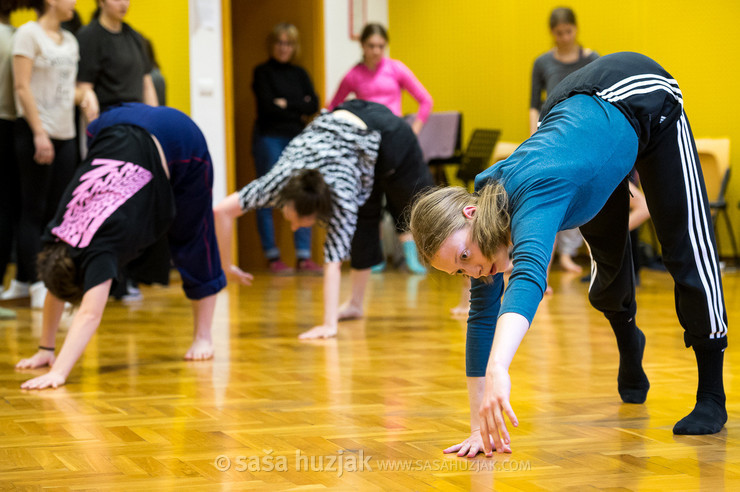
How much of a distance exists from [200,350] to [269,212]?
11.7ft

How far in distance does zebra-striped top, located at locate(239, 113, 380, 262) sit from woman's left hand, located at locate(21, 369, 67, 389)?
3.72ft

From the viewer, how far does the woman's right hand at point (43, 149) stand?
4.32 metres

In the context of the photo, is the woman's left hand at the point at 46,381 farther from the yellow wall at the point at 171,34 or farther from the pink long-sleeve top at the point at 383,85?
the yellow wall at the point at 171,34

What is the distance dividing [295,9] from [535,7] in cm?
188

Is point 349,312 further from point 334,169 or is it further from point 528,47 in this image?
point 528,47

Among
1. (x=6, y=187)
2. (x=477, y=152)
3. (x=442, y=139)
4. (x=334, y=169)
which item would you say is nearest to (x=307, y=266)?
(x=442, y=139)

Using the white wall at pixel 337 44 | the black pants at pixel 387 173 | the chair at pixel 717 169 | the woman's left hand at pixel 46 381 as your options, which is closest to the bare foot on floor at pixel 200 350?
the woman's left hand at pixel 46 381

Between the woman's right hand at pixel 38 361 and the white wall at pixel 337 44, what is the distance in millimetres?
4489

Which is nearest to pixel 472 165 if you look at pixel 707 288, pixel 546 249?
pixel 707 288

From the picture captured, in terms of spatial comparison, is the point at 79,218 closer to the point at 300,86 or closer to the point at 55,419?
the point at 55,419

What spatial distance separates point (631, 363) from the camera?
2.38 m

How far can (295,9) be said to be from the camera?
24.1 feet

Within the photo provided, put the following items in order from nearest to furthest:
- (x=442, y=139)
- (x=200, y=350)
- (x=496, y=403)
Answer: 1. (x=496, y=403)
2. (x=200, y=350)
3. (x=442, y=139)

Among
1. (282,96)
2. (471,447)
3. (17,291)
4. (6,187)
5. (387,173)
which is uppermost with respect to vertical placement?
(282,96)
